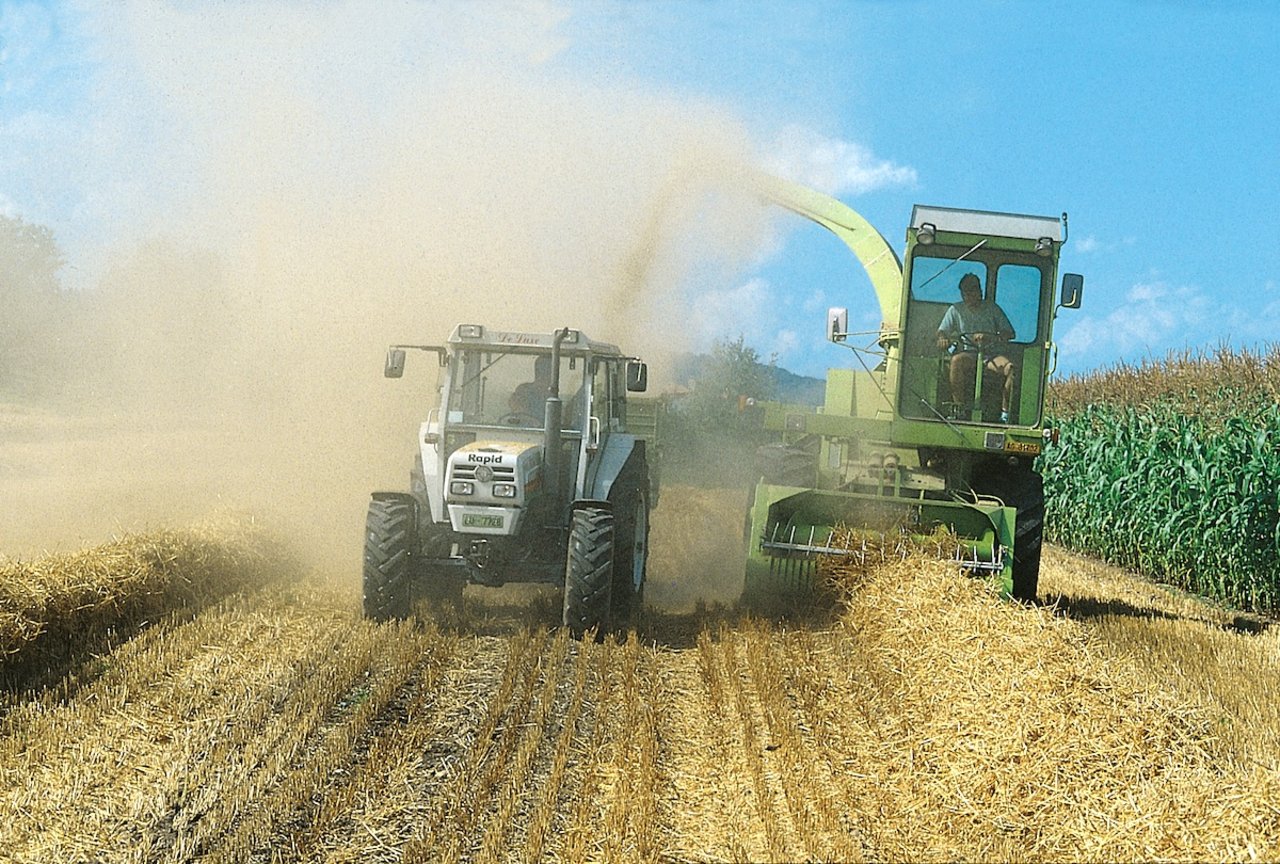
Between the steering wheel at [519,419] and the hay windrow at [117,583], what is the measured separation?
2.75m

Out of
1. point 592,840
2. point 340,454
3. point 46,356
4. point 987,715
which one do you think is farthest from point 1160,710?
point 46,356

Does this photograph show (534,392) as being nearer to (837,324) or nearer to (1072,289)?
(837,324)

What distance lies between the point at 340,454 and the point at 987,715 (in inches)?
431

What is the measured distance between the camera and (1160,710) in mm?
5484

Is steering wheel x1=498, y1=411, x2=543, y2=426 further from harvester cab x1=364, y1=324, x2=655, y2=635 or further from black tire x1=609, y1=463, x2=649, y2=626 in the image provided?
black tire x1=609, y1=463, x2=649, y2=626

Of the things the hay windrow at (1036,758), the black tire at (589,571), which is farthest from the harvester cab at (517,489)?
the hay windrow at (1036,758)

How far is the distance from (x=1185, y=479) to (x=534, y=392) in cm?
721

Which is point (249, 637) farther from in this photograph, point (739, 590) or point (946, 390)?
point (946, 390)

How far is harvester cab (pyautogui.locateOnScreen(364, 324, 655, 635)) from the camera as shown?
815 cm

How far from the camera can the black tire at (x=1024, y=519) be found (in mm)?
9148

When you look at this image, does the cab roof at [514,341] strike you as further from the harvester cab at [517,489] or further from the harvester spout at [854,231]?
the harvester spout at [854,231]

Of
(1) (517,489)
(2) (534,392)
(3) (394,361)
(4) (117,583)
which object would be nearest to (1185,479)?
(2) (534,392)

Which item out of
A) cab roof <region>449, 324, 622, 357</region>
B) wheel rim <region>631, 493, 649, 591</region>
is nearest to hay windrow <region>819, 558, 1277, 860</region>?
wheel rim <region>631, 493, 649, 591</region>

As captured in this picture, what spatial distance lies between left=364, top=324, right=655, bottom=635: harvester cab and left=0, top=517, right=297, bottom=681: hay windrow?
1745mm
